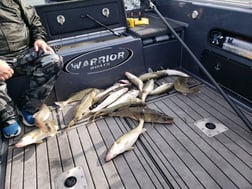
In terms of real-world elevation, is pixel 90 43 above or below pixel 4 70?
below

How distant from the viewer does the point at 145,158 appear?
1824mm

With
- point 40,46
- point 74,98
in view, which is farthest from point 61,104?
point 40,46

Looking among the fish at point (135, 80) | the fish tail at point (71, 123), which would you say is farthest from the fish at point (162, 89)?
the fish tail at point (71, 123)

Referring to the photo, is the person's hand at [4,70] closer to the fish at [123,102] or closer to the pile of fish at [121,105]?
the pile of fish at [121,105]

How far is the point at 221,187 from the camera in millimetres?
1563

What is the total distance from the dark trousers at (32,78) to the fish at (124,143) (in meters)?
0.93

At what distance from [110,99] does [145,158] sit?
854 millimetres

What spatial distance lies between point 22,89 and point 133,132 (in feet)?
4.28

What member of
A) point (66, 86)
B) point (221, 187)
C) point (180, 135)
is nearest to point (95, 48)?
point (66, 86)

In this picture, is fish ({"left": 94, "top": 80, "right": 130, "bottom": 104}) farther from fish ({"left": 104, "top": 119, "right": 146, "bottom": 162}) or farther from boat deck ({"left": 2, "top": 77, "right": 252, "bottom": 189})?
fish ({"left": 104, "top": 119, "right": 146, "bottom": 162})

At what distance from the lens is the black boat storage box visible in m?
2.53

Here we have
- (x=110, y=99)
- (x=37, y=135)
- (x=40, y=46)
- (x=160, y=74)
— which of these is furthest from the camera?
(x=160, y=74)

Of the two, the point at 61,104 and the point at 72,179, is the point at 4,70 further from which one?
the point at 72,179

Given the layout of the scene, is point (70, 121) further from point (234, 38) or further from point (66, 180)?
point (234, 38)
